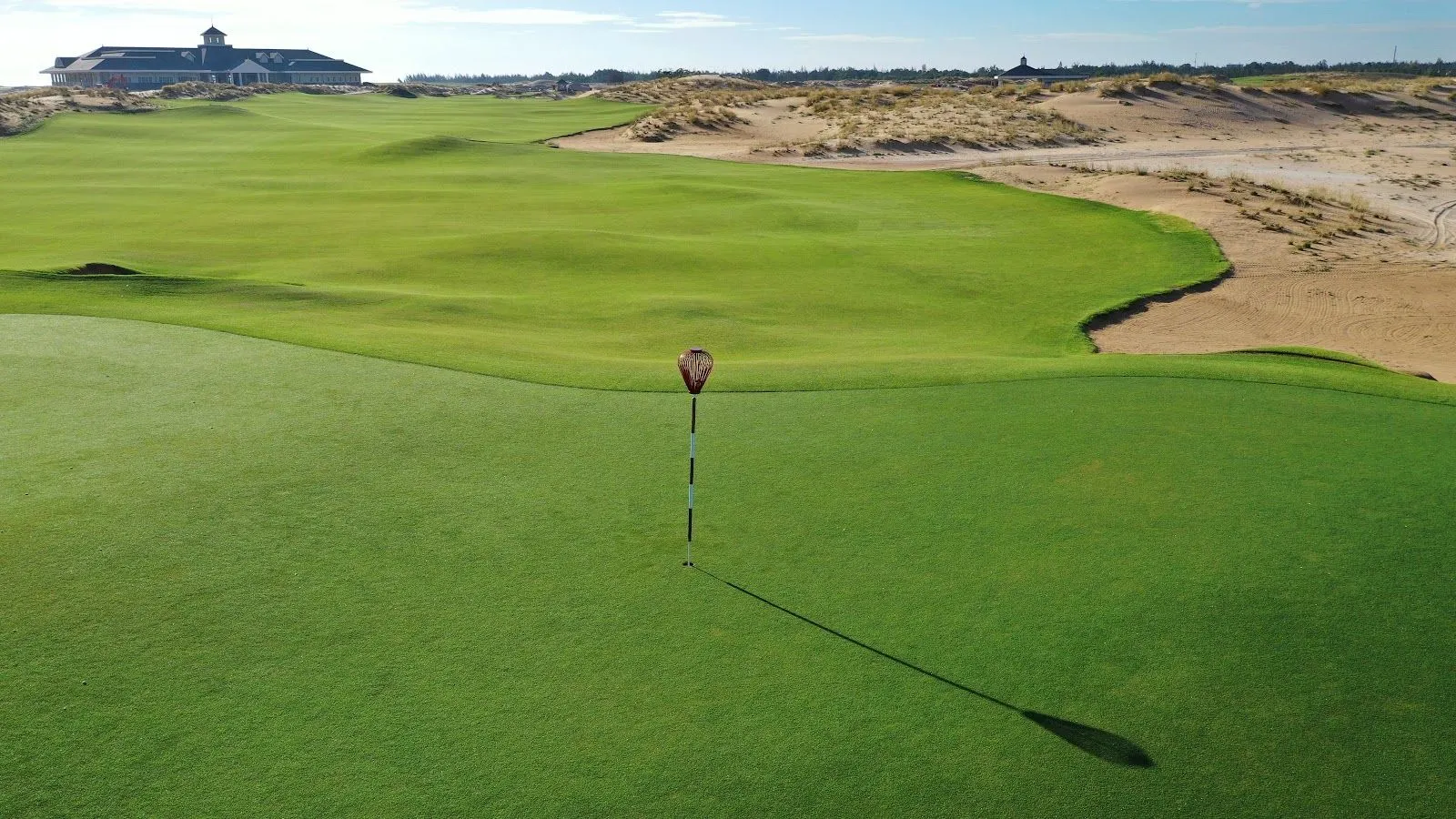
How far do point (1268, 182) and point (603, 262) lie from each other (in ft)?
83.8

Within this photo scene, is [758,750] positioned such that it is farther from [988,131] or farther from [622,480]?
[988,131]

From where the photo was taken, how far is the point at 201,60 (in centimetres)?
12850

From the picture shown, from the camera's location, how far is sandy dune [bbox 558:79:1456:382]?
17.9 m

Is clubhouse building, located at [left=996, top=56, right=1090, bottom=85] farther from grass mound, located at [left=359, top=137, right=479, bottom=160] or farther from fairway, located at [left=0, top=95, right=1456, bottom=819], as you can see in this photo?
fairway, located at [left=0, top=95, right=1456, bottom=819]

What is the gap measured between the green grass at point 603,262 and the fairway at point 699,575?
1.10 ft

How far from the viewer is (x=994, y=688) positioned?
562 cm

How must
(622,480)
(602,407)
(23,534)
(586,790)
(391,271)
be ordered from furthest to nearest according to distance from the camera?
(391,271) → (602,407) → (622,480) → (23,534) → (586,790)

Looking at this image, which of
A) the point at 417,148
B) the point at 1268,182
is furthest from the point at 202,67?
the point at 1268,182

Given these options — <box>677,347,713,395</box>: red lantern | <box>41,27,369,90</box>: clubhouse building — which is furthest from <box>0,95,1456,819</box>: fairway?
<box>41,27,369,90</box>: clubhouse building

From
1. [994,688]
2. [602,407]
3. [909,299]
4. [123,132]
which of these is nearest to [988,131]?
[909,299]

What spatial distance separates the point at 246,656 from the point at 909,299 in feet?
46.0

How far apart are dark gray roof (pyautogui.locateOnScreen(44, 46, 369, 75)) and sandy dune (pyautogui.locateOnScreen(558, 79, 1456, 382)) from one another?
90.4m

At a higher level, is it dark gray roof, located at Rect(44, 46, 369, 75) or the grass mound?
dark gray roof, located at Rect(44, 46, 369, 75)

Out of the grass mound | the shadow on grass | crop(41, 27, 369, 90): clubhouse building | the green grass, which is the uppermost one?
crop(41, 27, 369, 90): clubhouse building
